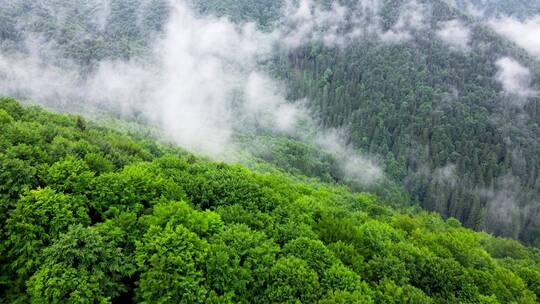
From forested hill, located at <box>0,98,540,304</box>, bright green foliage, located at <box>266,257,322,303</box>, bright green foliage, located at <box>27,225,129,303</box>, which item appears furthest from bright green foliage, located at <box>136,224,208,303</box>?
bright green foliage, located at <box>266,257,322,303</box>

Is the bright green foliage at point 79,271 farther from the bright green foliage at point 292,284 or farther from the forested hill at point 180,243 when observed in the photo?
the bright green foliage at point 292,284

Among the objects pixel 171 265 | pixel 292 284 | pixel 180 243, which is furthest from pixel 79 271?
pixel 292 284

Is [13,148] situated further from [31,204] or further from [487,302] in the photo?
[487,302]

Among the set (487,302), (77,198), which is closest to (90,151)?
(77,198)

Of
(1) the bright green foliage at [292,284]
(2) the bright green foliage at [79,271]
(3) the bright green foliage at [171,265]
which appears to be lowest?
(2) the bright green foliage at [79,271]

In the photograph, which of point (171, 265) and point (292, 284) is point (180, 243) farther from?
point (292, 284)

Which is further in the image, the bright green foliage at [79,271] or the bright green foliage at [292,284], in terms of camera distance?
the bright green foliage at [292,284]

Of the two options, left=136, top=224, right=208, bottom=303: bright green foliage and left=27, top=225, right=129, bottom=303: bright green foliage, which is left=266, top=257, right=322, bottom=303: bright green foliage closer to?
left=136, top=224, right=208, bottom=303: bright green foliage

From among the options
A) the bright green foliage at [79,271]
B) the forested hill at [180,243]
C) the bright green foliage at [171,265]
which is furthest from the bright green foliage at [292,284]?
the bright green foliage at [79,271]

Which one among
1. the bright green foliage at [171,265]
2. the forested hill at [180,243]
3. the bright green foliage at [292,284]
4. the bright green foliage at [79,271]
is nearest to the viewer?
the bright green foliage at [79,271]
